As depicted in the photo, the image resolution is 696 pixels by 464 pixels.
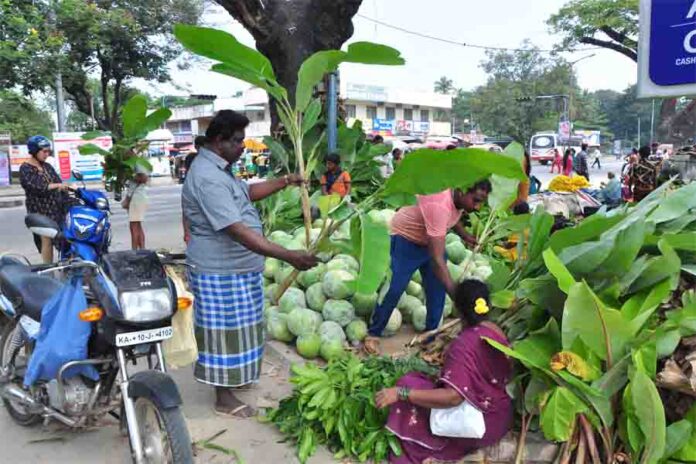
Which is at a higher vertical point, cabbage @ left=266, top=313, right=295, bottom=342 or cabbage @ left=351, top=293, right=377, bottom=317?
cabbage @ left=351, top=293, right=377, bottom=317

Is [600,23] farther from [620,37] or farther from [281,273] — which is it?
[281,273]

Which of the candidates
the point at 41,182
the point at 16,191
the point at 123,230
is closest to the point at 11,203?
the point at 16,191

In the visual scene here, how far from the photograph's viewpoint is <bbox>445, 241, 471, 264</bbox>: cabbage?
5.28 m

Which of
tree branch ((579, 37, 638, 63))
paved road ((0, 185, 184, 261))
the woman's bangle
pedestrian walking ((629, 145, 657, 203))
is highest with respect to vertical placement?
tree branch ((579, 37, 638, 63))

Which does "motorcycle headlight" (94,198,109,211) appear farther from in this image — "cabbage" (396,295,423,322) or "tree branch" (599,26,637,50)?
"tree branch" (599,26,637,50)

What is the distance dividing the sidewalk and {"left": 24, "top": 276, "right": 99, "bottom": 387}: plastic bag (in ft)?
30.5

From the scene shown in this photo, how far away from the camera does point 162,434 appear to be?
257 cm

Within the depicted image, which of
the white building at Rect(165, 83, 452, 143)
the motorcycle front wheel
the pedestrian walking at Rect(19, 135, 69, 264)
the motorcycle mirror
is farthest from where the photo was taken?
the white building at Rect(165, 83, 452, 143)

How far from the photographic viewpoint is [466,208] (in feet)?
12.8

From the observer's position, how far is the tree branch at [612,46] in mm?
26766

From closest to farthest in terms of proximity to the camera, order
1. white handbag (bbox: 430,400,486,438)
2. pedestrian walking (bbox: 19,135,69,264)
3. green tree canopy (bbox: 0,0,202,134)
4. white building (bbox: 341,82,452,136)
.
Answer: white handbag (bbox: 430,400,486,438) < pedestrian walking (bbox: 19,135,69,264) < green tree canopy (bbox: 0,0,202,134) < white building (bbox: 341,82,452,136)

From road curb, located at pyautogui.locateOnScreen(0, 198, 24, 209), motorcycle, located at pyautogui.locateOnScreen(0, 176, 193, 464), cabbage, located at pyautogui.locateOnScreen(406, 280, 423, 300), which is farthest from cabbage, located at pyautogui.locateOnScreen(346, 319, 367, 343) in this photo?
road curb, located at pyautogui.locateOnScreen(0, 198, 24, 209)

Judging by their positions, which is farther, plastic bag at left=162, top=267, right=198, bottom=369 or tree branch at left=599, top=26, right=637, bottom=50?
tree branch at left=599, top=26, right=637, bottom=50

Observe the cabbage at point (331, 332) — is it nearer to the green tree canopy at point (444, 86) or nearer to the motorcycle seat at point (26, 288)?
the motorcycle seat at point (26, 288)
